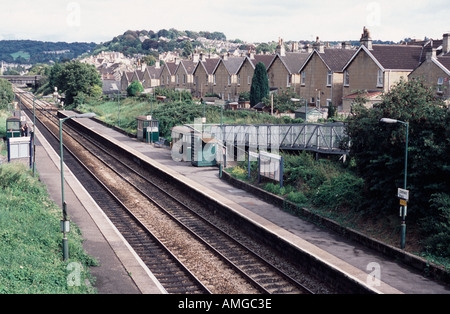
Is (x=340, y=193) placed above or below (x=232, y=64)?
below

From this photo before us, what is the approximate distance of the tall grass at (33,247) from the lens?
14000 millimetres

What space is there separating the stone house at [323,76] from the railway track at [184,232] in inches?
1096

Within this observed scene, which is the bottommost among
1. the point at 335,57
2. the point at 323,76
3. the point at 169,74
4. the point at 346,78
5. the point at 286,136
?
the point at 286,136

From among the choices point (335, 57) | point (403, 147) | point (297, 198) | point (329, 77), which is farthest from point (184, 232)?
point (335, 57)

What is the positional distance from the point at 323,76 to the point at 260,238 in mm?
40854

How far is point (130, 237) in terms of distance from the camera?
22344mm

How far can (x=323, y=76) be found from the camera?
58.6 m

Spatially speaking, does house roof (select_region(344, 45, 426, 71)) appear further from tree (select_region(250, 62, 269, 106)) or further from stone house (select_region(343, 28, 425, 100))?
tree (select_region(250, 62, 269, 106))

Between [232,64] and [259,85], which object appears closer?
[259,85]

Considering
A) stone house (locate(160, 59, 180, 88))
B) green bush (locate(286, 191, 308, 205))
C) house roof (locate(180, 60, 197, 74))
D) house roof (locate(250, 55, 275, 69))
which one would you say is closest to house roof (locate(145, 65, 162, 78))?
stone house (locate(160, 59, 180, 88))

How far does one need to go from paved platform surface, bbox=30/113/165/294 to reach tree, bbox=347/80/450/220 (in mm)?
9884

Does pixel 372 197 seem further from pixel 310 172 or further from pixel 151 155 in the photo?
pixel 151 155

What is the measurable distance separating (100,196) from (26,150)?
9.19 m

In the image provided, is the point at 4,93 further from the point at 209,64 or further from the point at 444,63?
the point at 444,63
